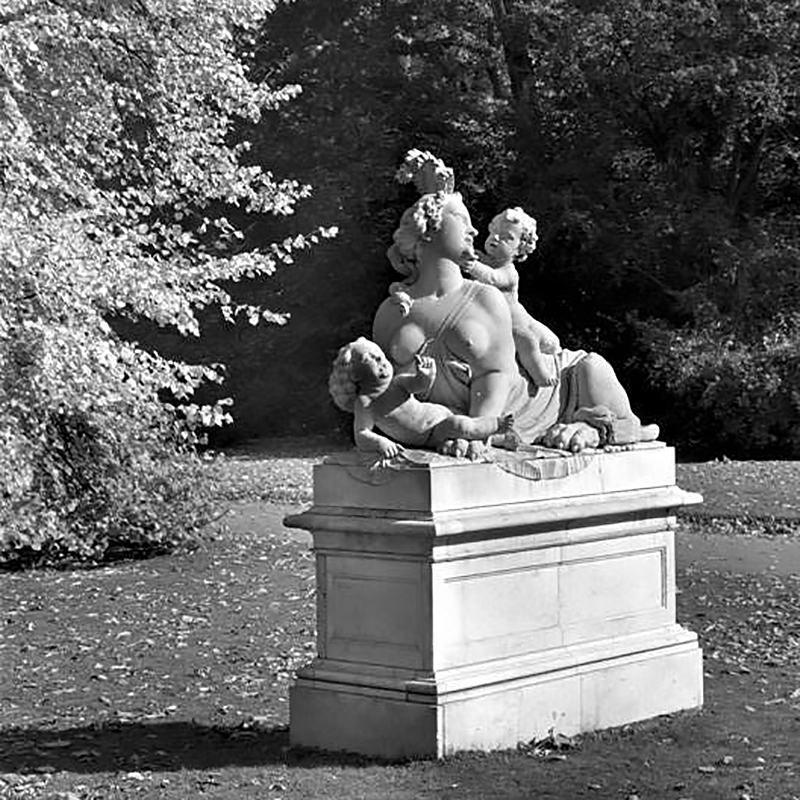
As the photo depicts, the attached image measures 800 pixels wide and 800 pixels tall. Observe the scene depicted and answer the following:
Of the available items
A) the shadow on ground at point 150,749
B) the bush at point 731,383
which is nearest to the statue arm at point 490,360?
the shadow on ground at point 150,749

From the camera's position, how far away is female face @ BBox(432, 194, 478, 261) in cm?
870

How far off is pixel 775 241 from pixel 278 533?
51.9ft

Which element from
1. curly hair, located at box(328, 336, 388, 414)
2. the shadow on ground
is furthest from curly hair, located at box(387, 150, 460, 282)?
the shadow on ground

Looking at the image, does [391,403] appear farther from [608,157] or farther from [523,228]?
[608,157]

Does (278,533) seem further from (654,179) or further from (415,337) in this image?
(654,179)

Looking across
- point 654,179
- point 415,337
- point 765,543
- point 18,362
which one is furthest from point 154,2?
point 654,179

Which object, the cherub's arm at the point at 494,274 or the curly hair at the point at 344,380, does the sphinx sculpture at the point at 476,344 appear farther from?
the curly hair at the point at 344,380

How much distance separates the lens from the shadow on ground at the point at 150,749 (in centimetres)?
A: 829

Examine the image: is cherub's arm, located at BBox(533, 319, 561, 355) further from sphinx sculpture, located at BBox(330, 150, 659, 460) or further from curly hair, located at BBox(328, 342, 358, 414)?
curly hair, located at BBox(328, 342, 358, 414)

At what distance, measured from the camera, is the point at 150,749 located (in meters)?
8.82

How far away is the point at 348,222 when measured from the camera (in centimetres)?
3647

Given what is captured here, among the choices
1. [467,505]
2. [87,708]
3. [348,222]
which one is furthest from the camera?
[348,222]

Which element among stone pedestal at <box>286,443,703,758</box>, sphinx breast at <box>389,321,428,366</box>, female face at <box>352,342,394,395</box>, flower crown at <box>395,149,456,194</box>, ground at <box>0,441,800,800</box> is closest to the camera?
ground at <box>0,441,800,800</box>

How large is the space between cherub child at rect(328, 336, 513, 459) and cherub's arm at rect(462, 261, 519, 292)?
0.82 meters
